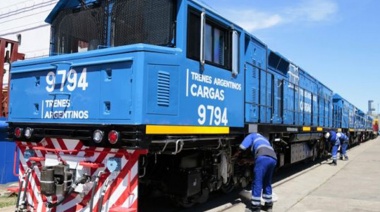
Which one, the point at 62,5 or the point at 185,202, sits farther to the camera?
the point at 185,202

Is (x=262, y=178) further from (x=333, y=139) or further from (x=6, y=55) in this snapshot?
(x=333, y=139)

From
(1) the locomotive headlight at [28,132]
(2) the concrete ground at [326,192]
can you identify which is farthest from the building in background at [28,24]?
(1) the locomotive headlight at [28,132]

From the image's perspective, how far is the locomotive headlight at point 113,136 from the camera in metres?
4.58

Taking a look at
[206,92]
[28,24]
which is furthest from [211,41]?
[28,24]

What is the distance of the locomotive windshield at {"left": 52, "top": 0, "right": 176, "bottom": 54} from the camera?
205 inches

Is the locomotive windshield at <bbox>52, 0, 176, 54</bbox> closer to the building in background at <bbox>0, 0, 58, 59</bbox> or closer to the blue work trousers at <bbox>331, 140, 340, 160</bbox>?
the building in background at <bbox>0, 0, 58, 59</bbox>

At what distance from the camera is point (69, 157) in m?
5.11

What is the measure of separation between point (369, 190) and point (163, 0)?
286 inches

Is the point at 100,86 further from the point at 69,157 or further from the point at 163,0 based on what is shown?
the point at 163,0

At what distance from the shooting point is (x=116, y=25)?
5.46 m

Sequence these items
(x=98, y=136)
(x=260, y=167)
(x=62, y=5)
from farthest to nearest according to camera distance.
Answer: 1. (x=260, y=167)
2. (x=62, y=5)
3. (x=98, y=136)

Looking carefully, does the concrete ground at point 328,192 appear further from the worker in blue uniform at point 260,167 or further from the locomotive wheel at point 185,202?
the locomotive wheel at point 185,202

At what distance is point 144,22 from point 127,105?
4.29ft

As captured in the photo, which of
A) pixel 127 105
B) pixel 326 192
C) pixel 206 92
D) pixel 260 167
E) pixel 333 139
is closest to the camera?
pixel 127 105
